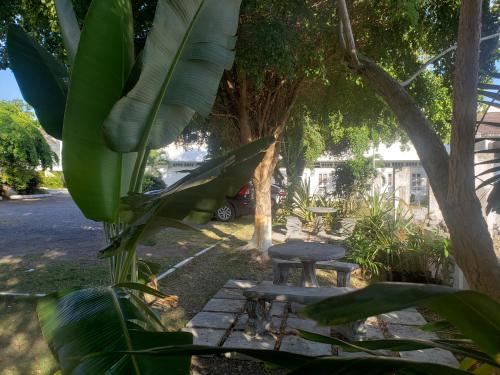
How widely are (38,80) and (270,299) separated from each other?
9.73 ft

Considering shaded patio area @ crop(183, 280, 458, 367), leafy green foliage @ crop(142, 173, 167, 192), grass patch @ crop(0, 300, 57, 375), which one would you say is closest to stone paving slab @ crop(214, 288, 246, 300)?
shaded patio area @ crop(183, 280, 458, 367)

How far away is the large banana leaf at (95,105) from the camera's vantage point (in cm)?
182

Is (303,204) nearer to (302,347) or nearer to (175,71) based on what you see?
(302,347)

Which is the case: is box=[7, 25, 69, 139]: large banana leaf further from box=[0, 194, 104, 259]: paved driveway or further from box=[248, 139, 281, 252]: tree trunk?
box=[0, 194, 104, 259]: paved driveway

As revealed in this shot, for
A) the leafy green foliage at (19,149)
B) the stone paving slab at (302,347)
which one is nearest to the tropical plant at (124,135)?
the stone paving slab at (302,347)

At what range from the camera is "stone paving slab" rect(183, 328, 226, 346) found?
14.0 feet

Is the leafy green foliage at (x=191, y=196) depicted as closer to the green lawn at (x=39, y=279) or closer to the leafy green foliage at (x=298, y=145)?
the green lawn at (x=39, y=279)

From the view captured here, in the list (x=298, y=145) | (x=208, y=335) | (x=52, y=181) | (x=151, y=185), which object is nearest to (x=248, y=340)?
(x=208, y=335)

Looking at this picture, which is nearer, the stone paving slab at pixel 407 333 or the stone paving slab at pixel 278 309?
the stone paving slab at pixel 407 333

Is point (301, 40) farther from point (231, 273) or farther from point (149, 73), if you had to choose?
point (149, 73)

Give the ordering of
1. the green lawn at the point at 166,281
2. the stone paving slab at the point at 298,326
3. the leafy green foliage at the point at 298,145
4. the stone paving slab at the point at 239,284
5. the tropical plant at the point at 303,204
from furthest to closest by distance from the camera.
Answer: the leafy green foliage at the point at 298,145 < the tropical plant at the point at 303,204 < the stone paving slab at the point at 239,284 < the stone paving slab at the point at 298,326 < the green lawn at the point at 166,281

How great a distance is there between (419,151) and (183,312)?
424 centimetres

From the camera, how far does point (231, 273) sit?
7789 mm

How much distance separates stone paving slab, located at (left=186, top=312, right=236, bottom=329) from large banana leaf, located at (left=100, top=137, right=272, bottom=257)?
10.0ft
